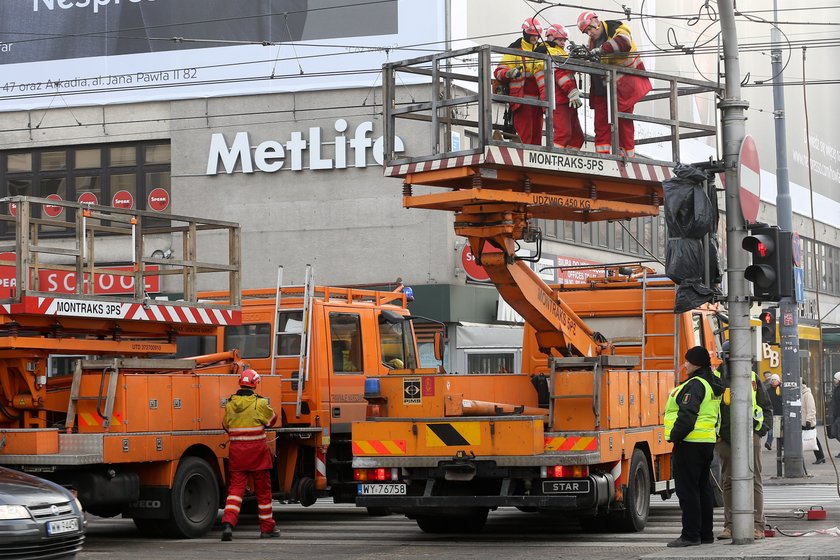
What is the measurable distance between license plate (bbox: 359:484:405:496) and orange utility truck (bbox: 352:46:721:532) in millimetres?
16

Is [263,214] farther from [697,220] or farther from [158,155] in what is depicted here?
[697,220]

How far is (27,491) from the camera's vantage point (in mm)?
10508

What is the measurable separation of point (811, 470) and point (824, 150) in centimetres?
3397

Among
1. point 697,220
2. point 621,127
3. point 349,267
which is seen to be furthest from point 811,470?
point 697,220

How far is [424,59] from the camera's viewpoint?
535 inches

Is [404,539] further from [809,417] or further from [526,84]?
[809,417]

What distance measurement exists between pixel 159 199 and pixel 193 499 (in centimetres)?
1753

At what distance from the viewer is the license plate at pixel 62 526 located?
33.9 feet

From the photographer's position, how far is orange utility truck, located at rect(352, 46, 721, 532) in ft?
43.8

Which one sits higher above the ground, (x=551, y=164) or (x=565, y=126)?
(x=565, y=126)

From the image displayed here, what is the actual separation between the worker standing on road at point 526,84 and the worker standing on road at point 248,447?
4056mm

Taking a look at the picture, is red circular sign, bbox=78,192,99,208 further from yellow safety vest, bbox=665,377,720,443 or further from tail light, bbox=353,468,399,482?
yellow safety vest, bbox=665,377,720,443

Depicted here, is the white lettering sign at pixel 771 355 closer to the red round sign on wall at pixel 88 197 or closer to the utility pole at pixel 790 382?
the utility pole at pixel 790 382

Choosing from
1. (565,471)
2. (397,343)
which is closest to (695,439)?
(565,471)
